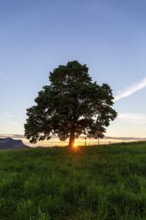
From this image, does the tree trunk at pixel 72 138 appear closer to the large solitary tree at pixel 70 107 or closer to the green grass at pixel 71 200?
the large solitary tree at pixel 70 107

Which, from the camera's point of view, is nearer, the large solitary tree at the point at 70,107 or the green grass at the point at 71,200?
the green grass at the point at 71,200

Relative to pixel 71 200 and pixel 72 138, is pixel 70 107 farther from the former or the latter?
pixel 71 200

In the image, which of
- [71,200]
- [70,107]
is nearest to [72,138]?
[70,107]

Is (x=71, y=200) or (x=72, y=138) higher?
(x=72, y=138)

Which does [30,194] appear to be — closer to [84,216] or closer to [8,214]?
[8,214]

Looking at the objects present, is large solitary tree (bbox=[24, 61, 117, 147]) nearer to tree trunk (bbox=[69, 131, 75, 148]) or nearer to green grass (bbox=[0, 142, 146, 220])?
tree trunk (bbox=[69, 131, 75, 148])

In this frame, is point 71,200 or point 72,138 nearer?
point 71,200

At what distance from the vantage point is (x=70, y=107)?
35781 millimetres

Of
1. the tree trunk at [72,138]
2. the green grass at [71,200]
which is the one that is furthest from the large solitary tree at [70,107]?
the green grass at [71,200]

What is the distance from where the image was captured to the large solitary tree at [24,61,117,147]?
118 feet

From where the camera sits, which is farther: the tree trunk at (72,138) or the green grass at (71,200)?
the tree trunk at (72,138)

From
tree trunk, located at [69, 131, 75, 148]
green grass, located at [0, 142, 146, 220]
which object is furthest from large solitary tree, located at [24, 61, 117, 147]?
green grass, located at [0, 142, 146, 220]

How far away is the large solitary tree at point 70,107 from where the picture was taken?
36.1m

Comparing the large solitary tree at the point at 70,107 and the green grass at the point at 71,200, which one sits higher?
the large solitary tree at the point at 70,107
